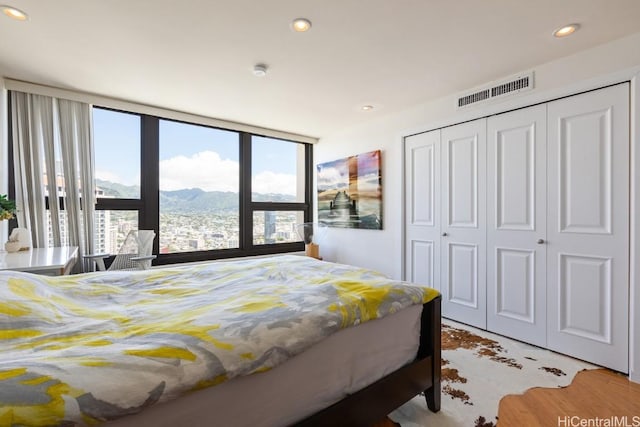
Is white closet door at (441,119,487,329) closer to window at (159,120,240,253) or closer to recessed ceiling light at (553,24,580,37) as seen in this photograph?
recessed ceiling light at (553,24,580,37)

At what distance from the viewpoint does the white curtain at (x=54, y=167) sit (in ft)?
9.36

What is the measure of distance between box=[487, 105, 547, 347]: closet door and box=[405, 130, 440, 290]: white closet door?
57cm

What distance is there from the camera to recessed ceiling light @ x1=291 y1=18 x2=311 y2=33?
6.37ft

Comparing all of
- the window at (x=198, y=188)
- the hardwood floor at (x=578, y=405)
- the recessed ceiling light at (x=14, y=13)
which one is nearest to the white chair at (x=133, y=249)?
the window at (x=198, y=188)

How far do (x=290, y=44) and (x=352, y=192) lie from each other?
2.37 meters

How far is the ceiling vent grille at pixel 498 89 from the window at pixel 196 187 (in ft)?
8.78

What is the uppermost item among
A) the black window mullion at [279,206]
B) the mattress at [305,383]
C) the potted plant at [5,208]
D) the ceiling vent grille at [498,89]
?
the ceiling vent grille at [498,89]

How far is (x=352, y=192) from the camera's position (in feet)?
14.0

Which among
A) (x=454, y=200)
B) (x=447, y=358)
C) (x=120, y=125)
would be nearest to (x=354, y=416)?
(x=447, y=358)

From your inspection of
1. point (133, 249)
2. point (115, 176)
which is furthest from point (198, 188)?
point (133, 249)

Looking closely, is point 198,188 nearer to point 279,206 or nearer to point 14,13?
point 279,206

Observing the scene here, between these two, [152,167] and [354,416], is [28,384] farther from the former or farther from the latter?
[152,167]

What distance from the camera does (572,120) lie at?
2.36m

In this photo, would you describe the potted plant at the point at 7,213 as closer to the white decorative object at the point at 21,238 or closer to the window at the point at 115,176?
the white decorative object at the point at 21,238
